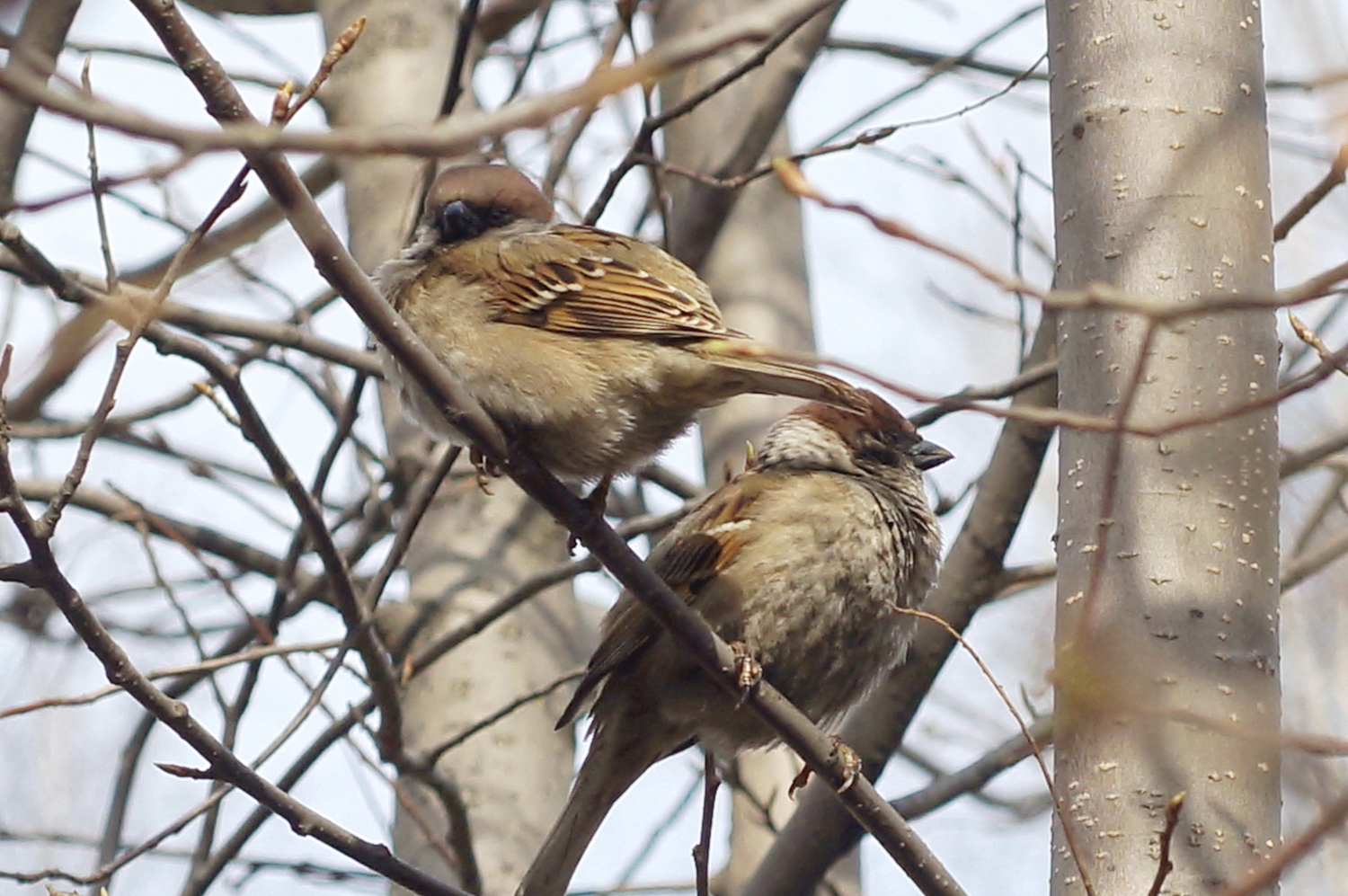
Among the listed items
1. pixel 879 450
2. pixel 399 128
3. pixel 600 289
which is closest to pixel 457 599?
pixel 879 450

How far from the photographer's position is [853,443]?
15.2 feet

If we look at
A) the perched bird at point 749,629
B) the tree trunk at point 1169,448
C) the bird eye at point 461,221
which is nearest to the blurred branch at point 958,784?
the perched bird at point 749,629

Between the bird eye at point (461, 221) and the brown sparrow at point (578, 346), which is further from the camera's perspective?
the bird eye at point (461, 221)

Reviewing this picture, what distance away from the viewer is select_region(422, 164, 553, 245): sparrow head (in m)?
4.34

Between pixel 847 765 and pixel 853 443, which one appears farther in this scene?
pixel 853 443

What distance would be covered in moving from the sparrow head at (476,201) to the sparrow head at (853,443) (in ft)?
3.15

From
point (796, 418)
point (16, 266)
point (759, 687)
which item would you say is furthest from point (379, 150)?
point (796, 418)

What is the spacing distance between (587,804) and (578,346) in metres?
1.15

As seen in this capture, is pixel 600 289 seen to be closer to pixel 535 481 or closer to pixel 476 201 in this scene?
pixel 476 201

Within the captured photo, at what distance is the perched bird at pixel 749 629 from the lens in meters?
3.93

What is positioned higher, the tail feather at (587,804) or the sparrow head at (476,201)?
the sparrow head at (476,201)

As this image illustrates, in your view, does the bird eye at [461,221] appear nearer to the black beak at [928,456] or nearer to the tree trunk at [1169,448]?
the black beak at [928,456]

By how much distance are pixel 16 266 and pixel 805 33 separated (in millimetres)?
2857

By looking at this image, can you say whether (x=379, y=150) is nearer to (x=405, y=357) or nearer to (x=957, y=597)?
(x=405, y=357)
